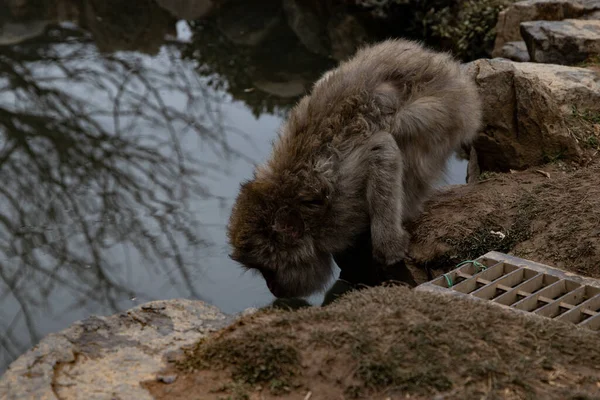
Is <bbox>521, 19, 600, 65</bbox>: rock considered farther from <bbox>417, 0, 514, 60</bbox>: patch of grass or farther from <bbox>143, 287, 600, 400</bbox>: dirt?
<bbox>143, 287, 600, 400</bbox>: dirt

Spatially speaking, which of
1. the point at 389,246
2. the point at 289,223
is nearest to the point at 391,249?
the point at 389,246

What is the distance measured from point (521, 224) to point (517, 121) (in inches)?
58.8

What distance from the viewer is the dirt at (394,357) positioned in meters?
3.73

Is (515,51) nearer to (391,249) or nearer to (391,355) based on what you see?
(391,249)

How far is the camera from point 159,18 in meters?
15.0

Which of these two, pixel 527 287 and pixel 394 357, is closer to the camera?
pixel 394 357

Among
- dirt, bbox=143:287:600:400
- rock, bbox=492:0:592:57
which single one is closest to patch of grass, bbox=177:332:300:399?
dirt, bbox=143:287:600:400

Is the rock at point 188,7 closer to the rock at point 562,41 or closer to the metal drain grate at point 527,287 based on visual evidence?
the rock at point 562,41

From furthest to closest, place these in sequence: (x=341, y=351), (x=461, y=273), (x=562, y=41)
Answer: (x=562, y=41), (x=461, y=273), (x=341, y=351)

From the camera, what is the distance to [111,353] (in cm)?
436

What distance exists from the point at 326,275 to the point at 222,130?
3.88 meters

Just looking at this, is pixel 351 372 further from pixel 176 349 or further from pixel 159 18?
pixel 159 18

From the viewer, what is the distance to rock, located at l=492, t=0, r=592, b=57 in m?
10.4

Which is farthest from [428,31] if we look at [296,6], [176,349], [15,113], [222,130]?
[176,349]
